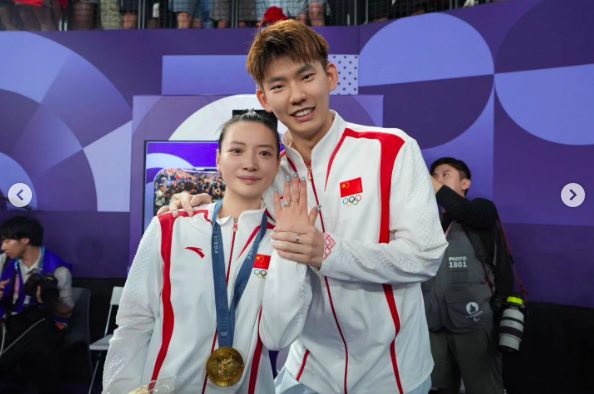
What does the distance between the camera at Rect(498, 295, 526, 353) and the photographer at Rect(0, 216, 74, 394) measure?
138 inches

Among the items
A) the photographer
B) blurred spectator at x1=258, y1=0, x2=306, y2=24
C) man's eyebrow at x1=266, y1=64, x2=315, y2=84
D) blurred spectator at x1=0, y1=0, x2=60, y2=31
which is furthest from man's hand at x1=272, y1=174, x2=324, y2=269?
blurred spectator at x1=0, y1=0, x2=60, y2=31

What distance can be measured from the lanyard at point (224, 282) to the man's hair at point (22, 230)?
3653 millimetres

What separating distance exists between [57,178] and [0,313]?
5.14ft

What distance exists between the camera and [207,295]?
181 centimetres

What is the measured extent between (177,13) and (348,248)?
16.3 feet

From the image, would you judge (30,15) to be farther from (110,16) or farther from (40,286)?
(40,286)

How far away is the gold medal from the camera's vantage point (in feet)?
5.51

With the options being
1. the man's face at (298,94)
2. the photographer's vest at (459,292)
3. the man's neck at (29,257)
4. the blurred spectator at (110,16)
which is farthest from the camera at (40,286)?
the man's face at (298,94)

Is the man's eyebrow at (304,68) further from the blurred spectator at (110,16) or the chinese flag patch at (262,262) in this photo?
the blurred spectator at (110,16)

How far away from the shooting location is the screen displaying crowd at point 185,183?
409 centimetres

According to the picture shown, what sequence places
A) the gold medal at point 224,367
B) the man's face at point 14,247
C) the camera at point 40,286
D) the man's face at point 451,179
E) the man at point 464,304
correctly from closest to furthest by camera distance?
1. the gold medal at point 224,367
2. the man at point 464,304
3. the man's face at point 451,179
4. the camera at point 40,286
5. the man's face at point 14,247

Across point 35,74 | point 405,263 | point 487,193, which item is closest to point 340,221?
point 405,263

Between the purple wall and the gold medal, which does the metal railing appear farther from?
the gold medal

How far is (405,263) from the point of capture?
164 cm
